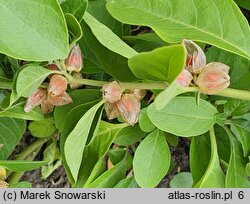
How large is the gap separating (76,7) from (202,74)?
17cm

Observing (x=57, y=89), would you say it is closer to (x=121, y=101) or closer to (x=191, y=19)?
(x=121, y=101)

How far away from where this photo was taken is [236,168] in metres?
0.74

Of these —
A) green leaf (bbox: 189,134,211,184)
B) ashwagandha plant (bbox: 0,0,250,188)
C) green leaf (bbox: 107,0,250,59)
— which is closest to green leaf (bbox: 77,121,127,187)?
ashwagandha plant (bbox: 0,0,250,188)

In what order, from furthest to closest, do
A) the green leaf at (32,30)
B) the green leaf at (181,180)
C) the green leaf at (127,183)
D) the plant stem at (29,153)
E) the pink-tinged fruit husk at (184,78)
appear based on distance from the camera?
the green leaf at (181,180)
the plant stem at (29,153)
the green leaf at (127,183)
the pink-tinged fruit husk at (184,78)
the green leaf at (32,30)

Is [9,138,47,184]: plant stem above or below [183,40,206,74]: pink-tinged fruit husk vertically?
below

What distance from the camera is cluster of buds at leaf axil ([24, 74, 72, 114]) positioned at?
0.63 metres

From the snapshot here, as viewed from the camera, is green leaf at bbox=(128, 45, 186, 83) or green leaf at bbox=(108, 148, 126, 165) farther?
green leaf at bbox=(108, 148, 126, 165)

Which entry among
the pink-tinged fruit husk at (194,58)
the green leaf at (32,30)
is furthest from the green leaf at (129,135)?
the green leaf at (32,30)

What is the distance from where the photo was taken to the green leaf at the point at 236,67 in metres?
0.72

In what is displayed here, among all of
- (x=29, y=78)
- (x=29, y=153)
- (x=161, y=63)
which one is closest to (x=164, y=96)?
(x=161, y=63)

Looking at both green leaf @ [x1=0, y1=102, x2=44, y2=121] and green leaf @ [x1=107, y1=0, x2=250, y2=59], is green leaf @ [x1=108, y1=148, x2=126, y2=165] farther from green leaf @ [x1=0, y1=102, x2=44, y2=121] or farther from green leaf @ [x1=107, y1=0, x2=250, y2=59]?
green leaf @ [x1=107, y1=0, x2=250, y2=59]

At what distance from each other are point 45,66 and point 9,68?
5.8 inches

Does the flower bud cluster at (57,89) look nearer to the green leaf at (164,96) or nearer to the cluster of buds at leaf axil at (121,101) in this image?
the cluster of buds at leaf axil at (121,101)

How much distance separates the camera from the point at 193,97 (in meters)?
0.67
